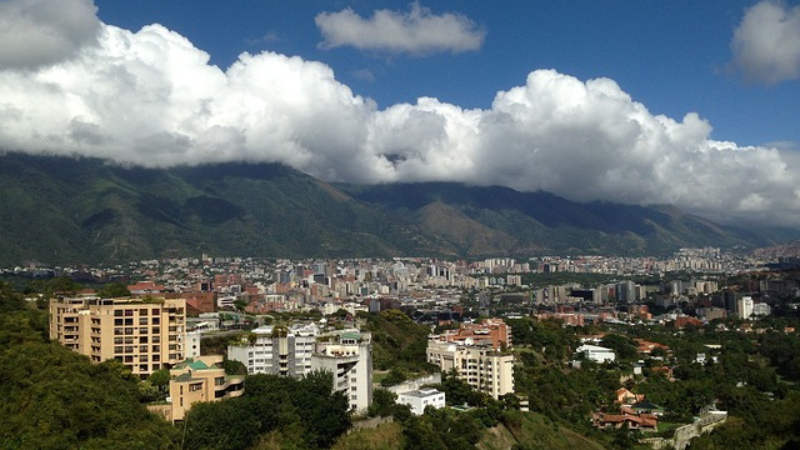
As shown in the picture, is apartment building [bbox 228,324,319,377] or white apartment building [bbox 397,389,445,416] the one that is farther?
white apartment building [bbox 397,389,445,416]

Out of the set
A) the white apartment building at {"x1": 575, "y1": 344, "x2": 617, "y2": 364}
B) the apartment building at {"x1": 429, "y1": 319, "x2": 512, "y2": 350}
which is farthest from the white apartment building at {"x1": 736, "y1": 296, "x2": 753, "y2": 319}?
the apartment building at {"x1": 429, "y1": 319, "x2": 512, "y2": 350}

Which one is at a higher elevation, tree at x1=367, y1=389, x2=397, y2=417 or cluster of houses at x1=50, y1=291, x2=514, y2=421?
cluster of houses at x1=50, y1=291, x2=514, y2=421

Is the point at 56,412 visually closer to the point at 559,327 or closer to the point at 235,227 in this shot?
the point at 559,327

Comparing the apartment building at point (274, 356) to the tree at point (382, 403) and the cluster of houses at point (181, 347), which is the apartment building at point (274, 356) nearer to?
the cluster of houses at point (181, 347)

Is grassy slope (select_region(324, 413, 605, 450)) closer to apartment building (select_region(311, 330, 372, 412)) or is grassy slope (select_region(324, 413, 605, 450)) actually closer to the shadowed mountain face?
apartment building (select_region(311, 330, 372, 412))

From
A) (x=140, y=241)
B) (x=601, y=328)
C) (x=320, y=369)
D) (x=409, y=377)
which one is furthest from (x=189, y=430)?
(x=140, y=241)

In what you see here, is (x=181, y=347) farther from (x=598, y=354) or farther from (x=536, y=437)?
(x=598, y=354)

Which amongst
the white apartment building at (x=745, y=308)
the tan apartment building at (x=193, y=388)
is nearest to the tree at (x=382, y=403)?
the tan apartment building at (x=193, y=388)
